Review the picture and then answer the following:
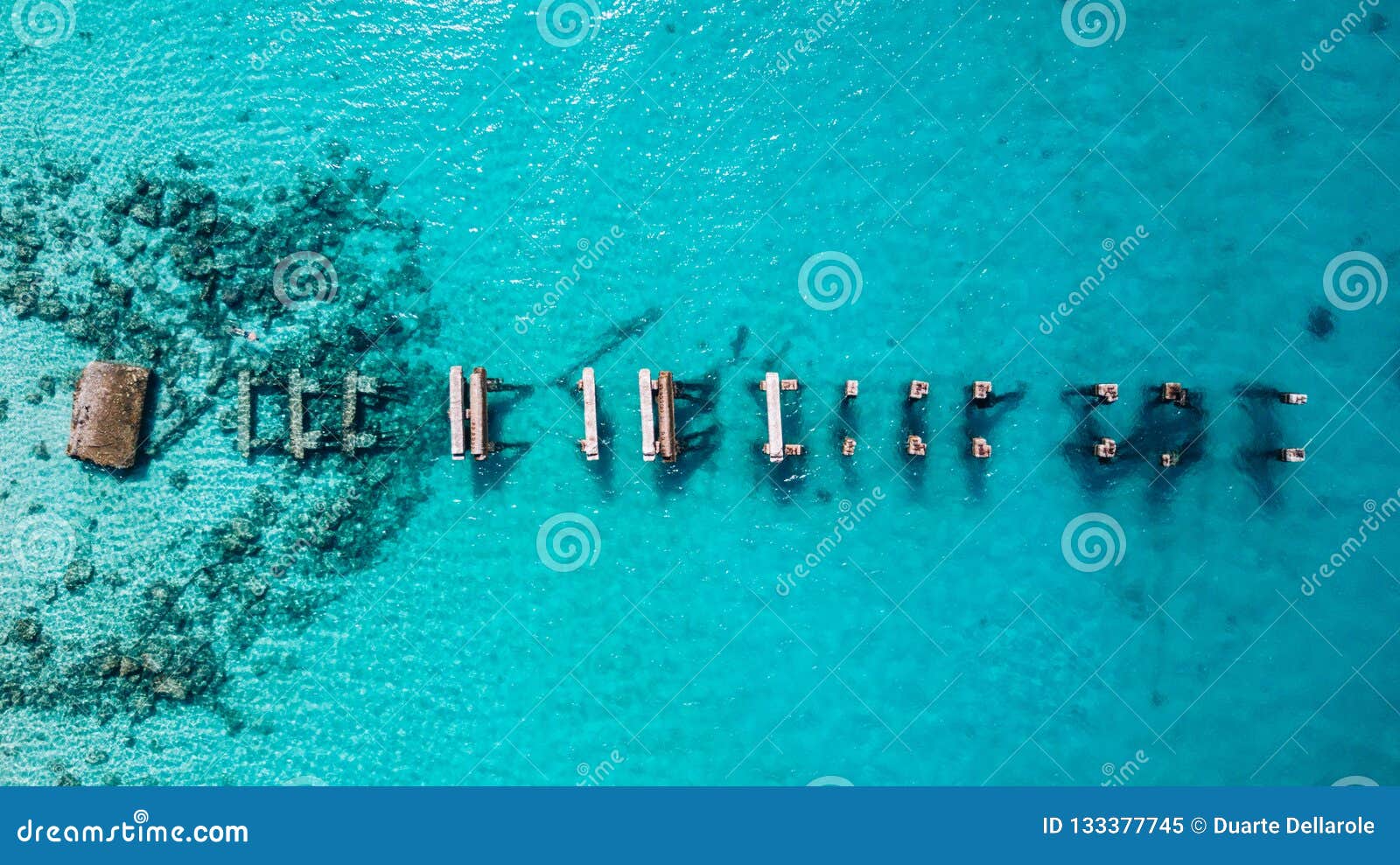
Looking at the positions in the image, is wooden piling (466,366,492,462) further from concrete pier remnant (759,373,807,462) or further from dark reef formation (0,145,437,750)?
concrete pier remnant (759,373,807,462)

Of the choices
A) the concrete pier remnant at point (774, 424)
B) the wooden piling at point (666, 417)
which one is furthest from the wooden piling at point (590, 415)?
the concrete pier remnant at point (774, 424)

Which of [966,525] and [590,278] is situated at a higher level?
[590,278]

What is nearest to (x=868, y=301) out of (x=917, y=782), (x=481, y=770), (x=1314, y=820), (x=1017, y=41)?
(x=1017, y=41)

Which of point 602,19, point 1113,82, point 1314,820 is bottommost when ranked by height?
point 1314,820

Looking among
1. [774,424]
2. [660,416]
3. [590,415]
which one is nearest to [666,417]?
[660,416]

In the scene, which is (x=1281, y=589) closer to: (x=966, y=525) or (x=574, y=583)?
(x=966, y=525)

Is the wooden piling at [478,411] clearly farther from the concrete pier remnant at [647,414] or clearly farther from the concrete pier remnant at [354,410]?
the concrete pier remnant at [647,414]

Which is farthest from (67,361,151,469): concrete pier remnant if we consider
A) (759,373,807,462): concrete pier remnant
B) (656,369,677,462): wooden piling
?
(759,373,807,462): concrete pier remnant
